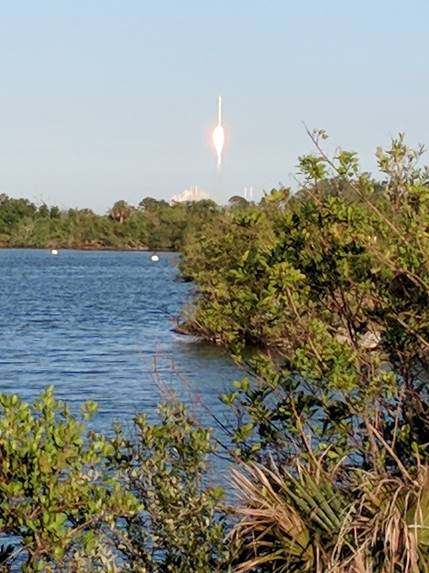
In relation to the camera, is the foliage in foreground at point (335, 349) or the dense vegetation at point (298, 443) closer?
the dense vegetation at point (298, 443)

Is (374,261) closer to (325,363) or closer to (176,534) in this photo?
(325,363)

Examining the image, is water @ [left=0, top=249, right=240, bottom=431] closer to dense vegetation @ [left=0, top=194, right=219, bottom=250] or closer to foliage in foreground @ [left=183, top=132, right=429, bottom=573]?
foliage in foreground @ [left=183, top=132, right=429, bottom=573]

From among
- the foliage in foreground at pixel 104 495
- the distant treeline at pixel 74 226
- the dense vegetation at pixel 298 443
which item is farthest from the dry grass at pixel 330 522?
the distant treeline at pixel 74 226

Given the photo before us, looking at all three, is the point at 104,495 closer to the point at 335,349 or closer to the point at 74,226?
the point at 335,349

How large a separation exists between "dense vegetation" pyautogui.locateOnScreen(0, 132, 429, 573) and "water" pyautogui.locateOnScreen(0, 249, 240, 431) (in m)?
0.84

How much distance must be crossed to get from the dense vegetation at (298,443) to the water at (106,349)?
0.84 meters

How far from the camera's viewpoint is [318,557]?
646cm

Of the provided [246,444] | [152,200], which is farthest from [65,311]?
[152,200]

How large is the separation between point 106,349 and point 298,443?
3030 cm

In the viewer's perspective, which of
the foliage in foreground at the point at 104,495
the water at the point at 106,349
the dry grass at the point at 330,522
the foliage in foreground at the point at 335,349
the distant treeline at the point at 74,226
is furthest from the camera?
the distant treeline at the point at 74,226

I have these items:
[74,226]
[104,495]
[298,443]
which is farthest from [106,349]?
[74,226]

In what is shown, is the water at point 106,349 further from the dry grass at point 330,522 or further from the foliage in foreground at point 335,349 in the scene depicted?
the dry grass at point 330,522

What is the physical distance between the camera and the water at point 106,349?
24797mm

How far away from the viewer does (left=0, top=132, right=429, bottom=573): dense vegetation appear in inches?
248
